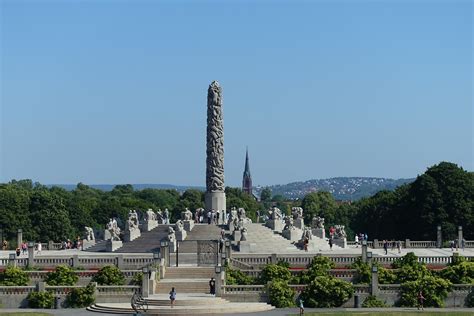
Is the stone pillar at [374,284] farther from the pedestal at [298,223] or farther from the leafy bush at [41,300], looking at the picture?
the pedestal at [298,223]

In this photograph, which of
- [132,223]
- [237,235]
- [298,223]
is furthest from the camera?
[298,223]

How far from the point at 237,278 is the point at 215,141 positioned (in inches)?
1487

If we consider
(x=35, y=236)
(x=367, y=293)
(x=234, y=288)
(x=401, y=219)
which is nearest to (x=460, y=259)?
(x=367, y=293)

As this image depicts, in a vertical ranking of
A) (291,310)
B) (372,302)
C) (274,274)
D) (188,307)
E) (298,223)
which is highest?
(298,223)

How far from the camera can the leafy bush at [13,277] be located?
71500mm

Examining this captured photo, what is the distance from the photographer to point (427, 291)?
220 ft

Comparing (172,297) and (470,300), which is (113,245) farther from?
(470,300)

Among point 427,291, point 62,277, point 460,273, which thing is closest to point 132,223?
point 62,277

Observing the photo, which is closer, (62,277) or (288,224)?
(62,277)

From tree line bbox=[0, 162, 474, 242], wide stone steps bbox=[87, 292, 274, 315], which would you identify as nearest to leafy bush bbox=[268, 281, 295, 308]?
wide stone steps bbox=[87, 292, 274, 315]

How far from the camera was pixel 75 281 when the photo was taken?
71812 mm

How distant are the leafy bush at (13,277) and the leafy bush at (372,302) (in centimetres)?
2012

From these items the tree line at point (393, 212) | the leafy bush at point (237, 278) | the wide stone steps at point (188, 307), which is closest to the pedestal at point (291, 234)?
the tree line at point (393, 212)

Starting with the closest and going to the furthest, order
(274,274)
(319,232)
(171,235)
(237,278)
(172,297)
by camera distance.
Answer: (172,297) → (274,274) → (237,278) → (171,235) → (319,232)
